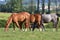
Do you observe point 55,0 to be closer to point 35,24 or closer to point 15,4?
point 15,4

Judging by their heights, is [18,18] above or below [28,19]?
above

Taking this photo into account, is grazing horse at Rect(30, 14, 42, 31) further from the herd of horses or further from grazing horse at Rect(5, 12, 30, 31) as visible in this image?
grazing horse at Rect(5, 12, 30, 31)

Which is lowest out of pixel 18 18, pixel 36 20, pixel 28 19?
pixel 36 20

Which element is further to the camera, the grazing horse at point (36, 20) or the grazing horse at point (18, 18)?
the grazing horse at point (36, 20)

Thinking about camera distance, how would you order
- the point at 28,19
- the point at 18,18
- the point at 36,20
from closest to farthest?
the point at 18,18 → the point at 28,19 → the point at 36,20

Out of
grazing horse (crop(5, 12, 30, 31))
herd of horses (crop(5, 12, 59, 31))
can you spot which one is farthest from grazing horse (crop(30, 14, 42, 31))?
grazing horse (crop(5, 12, 30, 31))

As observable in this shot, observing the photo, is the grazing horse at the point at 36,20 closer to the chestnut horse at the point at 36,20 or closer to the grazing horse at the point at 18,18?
the chestnut horse at the point at 36,20

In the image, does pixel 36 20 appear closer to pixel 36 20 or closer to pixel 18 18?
pixel 36 20

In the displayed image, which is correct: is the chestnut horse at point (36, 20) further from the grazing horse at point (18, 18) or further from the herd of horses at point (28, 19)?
the grazing horse at point (18, 18)

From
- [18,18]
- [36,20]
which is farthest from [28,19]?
[36,20]

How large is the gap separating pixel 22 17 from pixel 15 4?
5186 centimetres

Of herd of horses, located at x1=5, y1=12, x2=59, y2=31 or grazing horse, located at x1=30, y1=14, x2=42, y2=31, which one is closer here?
herd of horses, located at x1=5, y1=12, x2=59, y2=31

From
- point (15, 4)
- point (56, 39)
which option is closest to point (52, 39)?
point (56, 39)

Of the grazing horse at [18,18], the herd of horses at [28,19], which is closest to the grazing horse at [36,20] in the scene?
the herd of horses at [28,19]
